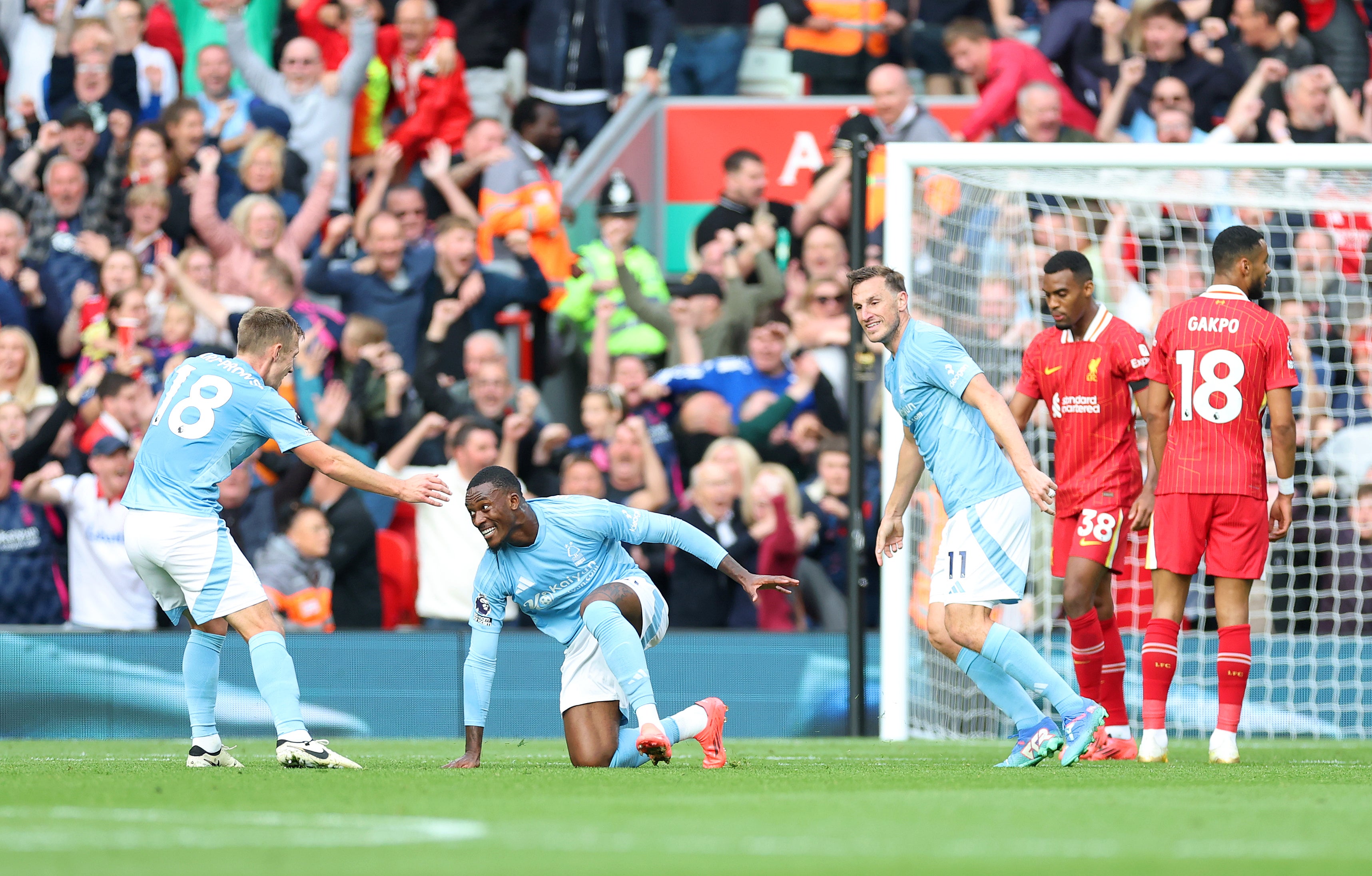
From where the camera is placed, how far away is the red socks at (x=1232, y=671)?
8180 millimetres

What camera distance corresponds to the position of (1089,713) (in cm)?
763

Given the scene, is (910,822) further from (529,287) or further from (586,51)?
(586,51)

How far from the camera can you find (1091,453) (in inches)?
349

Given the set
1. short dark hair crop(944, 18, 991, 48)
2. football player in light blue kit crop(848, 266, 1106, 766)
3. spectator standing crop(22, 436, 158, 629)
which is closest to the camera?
football player in light blue kit crop(848, 266, 1106, 766)

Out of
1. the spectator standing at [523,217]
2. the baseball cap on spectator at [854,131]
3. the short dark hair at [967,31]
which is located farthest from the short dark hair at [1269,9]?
the spectator standing at [523,217]

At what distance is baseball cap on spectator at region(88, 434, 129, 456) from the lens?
1207 cm

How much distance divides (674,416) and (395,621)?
2.31m

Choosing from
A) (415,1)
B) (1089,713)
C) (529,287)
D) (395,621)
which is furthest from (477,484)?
(415,1)

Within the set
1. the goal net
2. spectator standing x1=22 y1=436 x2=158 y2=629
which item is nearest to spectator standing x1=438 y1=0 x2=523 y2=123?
spectator standing x1=22 y1=436 x2=158 y2=629

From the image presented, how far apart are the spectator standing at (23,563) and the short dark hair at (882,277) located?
6.50 m

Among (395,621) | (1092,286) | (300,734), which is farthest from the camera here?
(395,621)

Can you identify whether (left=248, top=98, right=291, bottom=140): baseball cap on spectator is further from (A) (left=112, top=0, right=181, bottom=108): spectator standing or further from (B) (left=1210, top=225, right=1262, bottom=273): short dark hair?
(B) (left=1210, top=225, right=1262, bottom=273): short dark hair

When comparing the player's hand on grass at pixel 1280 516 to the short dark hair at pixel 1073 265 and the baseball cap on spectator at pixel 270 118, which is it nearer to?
the short dark hair at pixel 1073 265

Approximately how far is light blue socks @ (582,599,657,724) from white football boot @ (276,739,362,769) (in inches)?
42.7
